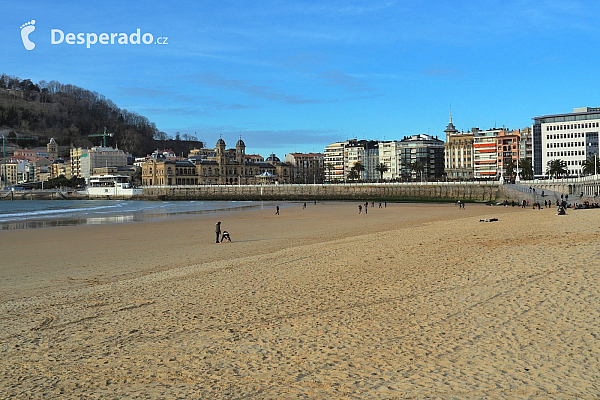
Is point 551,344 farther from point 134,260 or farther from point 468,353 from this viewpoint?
point 134,260

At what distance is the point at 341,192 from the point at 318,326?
7762cm

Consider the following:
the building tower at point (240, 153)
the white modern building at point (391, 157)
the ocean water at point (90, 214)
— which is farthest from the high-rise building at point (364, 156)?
the ocean water at point (90, 214)

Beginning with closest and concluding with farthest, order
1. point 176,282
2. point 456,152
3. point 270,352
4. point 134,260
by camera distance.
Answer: point 270,352 < point 176,282 < point 134,260 < point 456,152

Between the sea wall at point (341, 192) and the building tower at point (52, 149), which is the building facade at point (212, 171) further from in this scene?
the building tower at point (52, 149)

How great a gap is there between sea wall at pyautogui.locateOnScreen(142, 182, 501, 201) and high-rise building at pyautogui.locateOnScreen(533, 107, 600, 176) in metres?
29.1

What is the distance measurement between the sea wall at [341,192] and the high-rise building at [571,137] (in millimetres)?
29080

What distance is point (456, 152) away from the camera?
121438 millimetres

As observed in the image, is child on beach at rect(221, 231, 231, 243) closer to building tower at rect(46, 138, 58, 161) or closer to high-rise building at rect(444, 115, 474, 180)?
high-rise building at rect(444, 115, 474, 180)

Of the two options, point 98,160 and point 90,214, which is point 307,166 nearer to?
point 98,160

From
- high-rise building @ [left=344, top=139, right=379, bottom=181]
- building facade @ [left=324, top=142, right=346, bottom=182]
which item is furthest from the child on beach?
building facade @ [left=324, top=142, right=346, bottom=182]

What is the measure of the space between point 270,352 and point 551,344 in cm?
349

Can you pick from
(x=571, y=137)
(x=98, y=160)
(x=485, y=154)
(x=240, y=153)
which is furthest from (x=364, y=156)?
(x=98, y=160)

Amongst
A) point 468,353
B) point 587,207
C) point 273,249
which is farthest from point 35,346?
point 587,207

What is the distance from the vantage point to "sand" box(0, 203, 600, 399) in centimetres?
605
